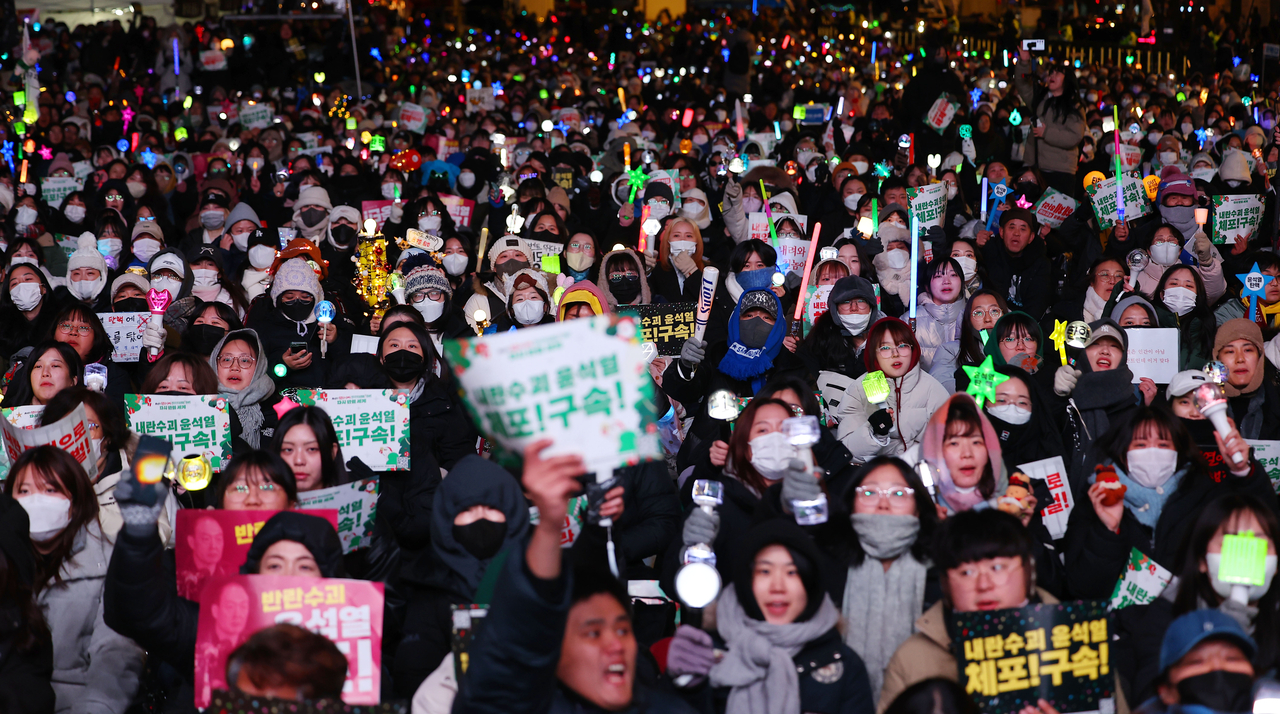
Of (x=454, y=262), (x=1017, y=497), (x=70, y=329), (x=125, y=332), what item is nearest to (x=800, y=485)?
(x=1017, y=497)

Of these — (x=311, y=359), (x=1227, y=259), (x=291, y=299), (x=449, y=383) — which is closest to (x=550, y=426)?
(x=449, y=383)

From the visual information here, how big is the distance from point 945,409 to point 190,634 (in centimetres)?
271

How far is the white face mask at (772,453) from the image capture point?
4445 millimetres

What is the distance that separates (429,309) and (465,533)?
354cm

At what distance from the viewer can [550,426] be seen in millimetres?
2582

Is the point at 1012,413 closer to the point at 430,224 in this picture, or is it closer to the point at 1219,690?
the point at 1219,690

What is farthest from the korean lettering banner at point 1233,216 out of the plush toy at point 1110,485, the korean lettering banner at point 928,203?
the plush toy at point 1110,485

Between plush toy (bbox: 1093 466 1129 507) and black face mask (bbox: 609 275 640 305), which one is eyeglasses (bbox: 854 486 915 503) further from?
black face mask (bbox: 609 275 640 305)

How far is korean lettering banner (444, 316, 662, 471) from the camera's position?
2.56 meters

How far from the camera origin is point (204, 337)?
6809 millimetres

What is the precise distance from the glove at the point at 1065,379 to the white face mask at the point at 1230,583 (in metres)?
2.42

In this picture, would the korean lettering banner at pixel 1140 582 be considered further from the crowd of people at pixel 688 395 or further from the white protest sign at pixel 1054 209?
the white protest sign at pixel 1054 209

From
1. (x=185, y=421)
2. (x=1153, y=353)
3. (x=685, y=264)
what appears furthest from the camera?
(x=685, y=264)

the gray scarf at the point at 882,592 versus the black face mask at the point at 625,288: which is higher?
the black face mask at the point at 625,288
